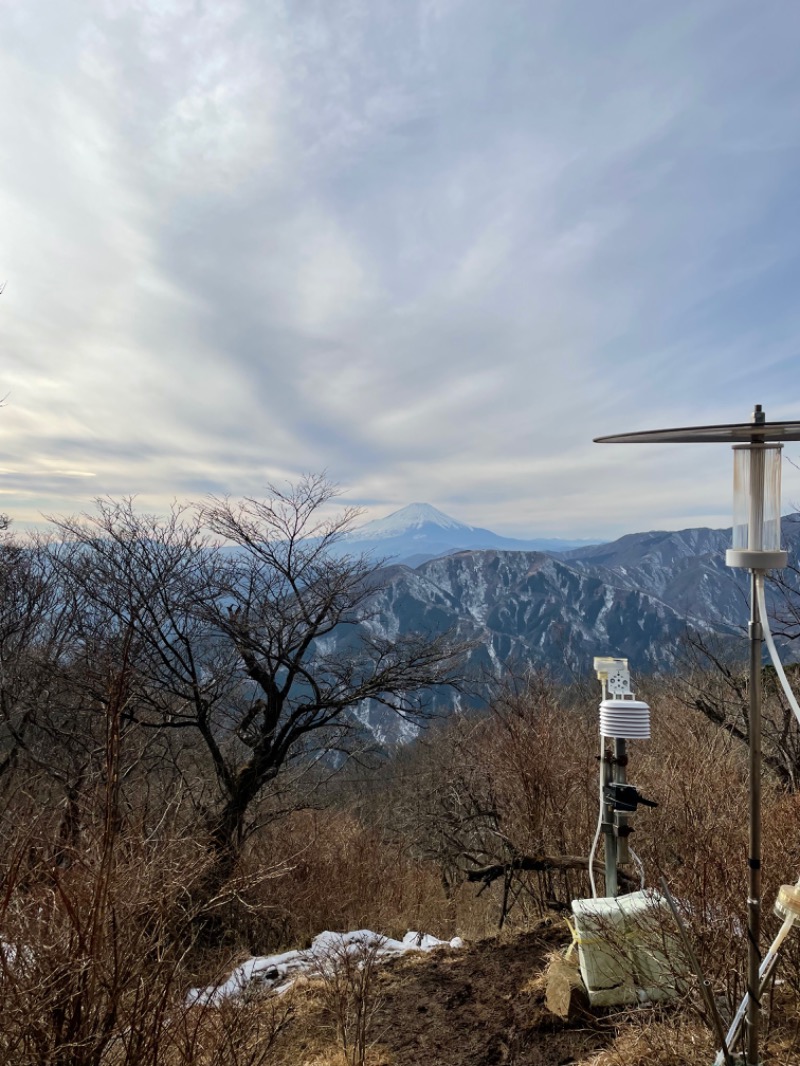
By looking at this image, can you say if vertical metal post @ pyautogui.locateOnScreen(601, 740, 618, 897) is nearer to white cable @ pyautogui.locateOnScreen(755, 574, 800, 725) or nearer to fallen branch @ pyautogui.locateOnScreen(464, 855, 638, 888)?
fallen branch @ pyautogui.locateOnScreen(464, 855, 638, 888)

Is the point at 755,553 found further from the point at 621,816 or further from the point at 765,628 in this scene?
the point at 621,816

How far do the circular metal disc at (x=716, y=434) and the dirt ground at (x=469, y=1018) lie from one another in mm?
3328

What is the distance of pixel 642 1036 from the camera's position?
2.94 meters

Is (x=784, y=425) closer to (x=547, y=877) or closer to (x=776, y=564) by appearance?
(x=776, y=564)

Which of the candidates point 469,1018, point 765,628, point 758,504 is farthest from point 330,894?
point 758,504

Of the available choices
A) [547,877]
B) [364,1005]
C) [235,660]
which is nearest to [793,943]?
[364,1005]

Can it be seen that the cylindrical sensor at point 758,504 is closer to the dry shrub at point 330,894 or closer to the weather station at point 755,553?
the weather station at point 755,553

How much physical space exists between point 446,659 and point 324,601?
7.25ft

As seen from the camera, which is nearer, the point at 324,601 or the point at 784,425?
the point at 784,425

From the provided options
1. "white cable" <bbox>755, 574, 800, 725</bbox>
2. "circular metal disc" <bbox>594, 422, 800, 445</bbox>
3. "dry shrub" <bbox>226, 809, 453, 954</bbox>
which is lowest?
"dry shrub" <bbox>226, 809, 453, 954</bbox>

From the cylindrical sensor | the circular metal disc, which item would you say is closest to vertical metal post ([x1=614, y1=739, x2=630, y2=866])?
the cylindrical sensor

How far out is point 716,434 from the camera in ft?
6.54

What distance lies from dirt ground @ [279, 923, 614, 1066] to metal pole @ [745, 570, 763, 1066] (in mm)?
1684

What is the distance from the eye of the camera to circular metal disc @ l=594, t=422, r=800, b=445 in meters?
1.87
